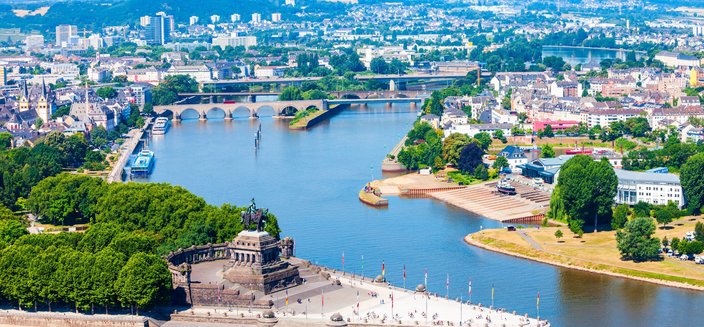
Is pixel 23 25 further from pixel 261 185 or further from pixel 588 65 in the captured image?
pixel 261 185

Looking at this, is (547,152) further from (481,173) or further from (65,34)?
(65,34)

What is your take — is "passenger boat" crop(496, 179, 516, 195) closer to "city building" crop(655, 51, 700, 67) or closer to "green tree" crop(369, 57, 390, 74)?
"city building" crop(655, 51, 700, 67)

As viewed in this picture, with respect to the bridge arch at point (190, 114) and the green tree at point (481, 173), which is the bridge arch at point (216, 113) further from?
the green tree at point (481, 173)

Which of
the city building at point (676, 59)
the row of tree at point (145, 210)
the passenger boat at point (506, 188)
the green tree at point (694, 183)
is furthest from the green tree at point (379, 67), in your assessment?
the row of tree at point (145, 210)

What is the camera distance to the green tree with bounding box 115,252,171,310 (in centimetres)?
3462

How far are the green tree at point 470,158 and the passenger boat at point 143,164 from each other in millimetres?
12664

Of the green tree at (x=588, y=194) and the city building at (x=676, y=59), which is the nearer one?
the green tree at (x=588, y=194)

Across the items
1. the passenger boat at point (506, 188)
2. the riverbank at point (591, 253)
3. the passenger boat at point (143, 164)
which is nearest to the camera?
the riverbank at point (591, 253)

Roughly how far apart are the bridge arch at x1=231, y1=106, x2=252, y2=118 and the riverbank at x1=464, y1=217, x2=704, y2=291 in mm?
44900

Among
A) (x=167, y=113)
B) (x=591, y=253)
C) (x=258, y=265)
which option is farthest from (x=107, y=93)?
(x=258, y=265)

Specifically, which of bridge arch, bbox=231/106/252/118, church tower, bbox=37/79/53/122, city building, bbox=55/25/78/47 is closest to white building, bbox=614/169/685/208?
church tower, bbox=37/79/53/122

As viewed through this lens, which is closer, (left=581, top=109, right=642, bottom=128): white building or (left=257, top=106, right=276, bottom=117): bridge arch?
(left=581, top=109, right=642, bottom=128): white building

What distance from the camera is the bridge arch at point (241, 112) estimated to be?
300 ft

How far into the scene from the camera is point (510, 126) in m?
73.8
